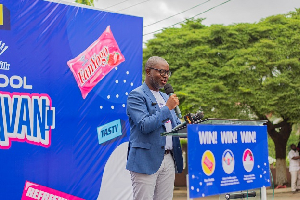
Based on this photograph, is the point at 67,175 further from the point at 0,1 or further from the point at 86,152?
the point at 0,1

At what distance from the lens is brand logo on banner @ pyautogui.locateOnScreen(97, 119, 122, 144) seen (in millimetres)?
7125

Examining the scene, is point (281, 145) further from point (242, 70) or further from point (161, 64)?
point (161, 64)

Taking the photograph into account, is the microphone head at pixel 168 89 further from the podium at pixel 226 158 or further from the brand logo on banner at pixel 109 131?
the brand logo on banner at pixel 109 131

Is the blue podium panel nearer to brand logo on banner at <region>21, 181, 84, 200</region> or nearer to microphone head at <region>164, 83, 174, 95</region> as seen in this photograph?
microphone head at <region>164, 83, 174, 95</region>

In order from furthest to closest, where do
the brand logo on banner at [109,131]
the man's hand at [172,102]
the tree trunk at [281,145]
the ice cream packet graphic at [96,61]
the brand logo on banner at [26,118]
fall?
the tree trunk at [281,145] < the brand logo on banner at [109,131] < the ice cream packet graphic at [96,61] < the brand logo on banner at [26,118] < the man's hand at [172,102]

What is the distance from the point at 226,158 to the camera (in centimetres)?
394

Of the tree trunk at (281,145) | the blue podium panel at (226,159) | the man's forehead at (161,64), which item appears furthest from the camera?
the tree trunk at (281,145)

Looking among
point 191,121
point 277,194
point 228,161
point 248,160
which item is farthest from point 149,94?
point 277,194

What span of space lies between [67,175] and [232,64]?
36.7 feet

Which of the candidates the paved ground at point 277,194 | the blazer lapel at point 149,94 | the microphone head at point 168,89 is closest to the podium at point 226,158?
the blazer lapel at point 149,94

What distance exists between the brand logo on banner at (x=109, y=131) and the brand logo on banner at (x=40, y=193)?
962 millimetres

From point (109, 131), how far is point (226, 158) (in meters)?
3.45

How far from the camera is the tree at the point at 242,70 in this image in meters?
16.4

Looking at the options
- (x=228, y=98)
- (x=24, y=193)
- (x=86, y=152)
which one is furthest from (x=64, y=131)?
(x=228, y=98)
